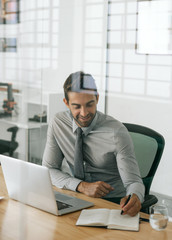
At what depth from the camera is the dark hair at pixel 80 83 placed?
2.05m

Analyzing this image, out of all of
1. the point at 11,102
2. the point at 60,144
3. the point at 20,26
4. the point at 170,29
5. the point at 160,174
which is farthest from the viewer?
the point at 11,102

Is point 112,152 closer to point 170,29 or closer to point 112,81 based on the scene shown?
point 112,81

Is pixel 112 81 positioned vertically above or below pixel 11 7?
below

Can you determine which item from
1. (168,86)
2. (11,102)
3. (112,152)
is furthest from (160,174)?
(11,102)

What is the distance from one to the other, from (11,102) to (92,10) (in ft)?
3.61

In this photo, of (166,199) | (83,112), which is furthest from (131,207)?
(83,112)

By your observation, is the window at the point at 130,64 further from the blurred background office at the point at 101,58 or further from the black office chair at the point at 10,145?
the black office chair at the point at 10,145

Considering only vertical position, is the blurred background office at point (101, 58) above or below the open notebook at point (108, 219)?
above

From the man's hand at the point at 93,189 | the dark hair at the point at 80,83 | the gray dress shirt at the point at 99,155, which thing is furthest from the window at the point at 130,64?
the man's hand at the point at 93,189

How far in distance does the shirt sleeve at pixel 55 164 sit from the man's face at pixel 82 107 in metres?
0.23

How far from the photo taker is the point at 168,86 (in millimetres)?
1790

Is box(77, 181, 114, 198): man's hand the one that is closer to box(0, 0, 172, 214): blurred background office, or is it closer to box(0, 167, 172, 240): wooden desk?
box(0, 167, 172, 240): wooden desk

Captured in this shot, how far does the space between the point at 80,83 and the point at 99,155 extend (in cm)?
43

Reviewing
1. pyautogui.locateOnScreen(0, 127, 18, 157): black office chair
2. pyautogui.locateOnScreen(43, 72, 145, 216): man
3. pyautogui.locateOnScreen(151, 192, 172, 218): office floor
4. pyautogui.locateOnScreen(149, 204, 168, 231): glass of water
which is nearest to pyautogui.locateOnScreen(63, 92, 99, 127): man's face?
pyautogui.locateOnScreen(43, 72, 145, 216): man
